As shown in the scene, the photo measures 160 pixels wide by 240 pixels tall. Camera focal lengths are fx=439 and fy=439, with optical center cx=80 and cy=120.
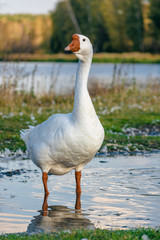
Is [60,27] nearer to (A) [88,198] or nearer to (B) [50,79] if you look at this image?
(B) [50,79]

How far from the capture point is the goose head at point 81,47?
6.53m

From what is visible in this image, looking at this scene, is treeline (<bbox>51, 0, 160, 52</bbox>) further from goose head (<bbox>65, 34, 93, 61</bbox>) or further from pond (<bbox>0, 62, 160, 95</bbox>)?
goose head (<bbox>65, 34, 93, 61</bbox>)

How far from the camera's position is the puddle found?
6.09m

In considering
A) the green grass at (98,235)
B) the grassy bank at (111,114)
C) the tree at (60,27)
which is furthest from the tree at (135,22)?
the green grass at (98,235)

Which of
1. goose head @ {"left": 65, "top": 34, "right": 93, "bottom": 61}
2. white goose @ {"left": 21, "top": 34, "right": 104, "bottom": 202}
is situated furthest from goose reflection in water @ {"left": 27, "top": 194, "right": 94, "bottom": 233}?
goose head @ {"left": 65, "top": 34, "right": 93, "bottom": 61}

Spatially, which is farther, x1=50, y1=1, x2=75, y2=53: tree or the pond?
x1=50, y1=1, x2=75, y2=53: tree

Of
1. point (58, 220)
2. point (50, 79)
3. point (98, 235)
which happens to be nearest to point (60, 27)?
point (50, 79)

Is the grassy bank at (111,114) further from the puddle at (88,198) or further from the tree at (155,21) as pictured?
the tree at (155,21)

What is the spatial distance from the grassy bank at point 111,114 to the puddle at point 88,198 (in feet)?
5.97

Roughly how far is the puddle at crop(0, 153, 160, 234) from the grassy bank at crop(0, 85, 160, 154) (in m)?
1.82

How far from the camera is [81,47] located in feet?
21.7

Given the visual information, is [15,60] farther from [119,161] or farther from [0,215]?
[0,215]

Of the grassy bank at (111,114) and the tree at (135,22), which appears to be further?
the tree at (135,22)

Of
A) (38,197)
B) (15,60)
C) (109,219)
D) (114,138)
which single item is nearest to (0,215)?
(38,197)
